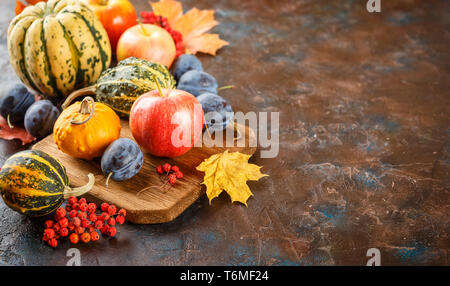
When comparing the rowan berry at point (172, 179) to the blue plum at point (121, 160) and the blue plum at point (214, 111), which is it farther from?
the blue plum at point (214, 111)

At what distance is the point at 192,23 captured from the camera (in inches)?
90.4

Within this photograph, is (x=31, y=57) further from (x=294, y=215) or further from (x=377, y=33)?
(x=377, y=33)

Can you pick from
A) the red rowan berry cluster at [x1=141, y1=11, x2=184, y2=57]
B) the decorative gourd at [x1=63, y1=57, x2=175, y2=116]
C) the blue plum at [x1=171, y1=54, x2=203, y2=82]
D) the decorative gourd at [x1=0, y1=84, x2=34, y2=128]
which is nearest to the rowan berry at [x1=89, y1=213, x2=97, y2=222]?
the decorative gourd at [x1=63, y1=57, x2=175, y2=116]

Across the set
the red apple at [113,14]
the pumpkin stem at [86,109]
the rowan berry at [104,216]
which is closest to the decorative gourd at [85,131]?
the pumpkin stem at [86,109]

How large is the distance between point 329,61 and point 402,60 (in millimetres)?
327

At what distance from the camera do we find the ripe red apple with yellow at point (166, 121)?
4.55ft

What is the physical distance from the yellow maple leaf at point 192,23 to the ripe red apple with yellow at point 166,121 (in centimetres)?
77

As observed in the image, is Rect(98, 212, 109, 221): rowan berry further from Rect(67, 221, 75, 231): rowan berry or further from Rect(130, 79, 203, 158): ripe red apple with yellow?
Rect(130, 79, 203, 158): ripe red apple with yellow

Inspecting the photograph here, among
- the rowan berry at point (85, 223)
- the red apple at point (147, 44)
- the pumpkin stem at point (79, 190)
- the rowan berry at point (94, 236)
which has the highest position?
the red apple at point (147, 44)

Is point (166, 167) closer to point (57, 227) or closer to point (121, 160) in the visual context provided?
point (121, 160)

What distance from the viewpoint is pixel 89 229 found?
1.25m

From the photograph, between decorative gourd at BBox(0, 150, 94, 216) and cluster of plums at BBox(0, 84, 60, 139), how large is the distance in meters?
0.34

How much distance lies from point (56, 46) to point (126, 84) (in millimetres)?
291
